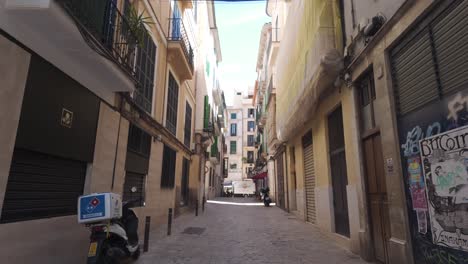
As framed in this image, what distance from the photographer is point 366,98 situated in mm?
6137

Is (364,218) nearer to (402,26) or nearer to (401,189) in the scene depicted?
(401,189)

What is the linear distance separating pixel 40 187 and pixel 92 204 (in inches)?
33.0

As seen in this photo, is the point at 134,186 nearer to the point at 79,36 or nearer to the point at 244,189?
the point at 79,36

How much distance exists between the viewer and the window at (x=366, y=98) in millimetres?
5842

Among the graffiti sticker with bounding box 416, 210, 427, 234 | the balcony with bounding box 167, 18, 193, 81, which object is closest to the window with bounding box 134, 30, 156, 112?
the balcony with bounding box 167, 18, 193, 81

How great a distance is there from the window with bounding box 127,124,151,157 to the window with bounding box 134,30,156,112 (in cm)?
79

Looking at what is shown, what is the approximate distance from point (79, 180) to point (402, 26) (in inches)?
247

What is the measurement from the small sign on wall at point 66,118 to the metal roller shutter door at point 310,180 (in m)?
8.13

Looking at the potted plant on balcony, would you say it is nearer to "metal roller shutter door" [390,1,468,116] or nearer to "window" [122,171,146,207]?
"window" [122,171,146,207]

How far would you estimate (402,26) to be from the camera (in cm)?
447

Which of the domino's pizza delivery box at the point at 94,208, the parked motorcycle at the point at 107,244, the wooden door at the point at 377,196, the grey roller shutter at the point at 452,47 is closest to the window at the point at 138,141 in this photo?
the parked motorcycle at the point at 107,244

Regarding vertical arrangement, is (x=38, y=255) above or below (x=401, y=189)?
below

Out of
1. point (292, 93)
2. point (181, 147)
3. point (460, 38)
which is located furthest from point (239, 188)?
point (460, 38)

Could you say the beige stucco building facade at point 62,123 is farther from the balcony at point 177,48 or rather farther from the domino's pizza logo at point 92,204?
the balcony at point 177,48
